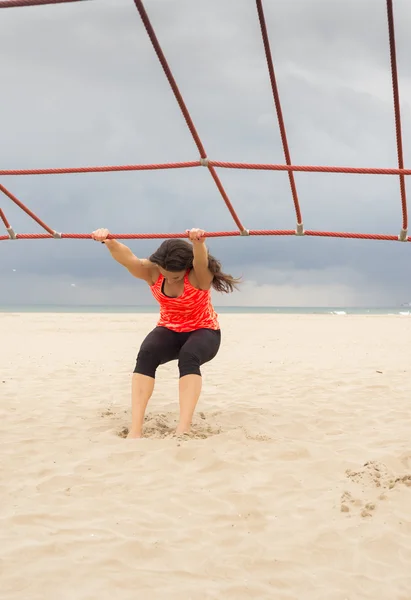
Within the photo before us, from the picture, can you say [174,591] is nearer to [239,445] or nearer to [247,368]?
[239,445]

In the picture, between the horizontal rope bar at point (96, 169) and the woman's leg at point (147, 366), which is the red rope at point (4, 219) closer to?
the horizontal rope bar at point (96, 169)

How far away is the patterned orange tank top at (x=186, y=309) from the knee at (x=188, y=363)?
233mm

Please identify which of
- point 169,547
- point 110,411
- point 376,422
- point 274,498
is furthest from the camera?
point 110,411

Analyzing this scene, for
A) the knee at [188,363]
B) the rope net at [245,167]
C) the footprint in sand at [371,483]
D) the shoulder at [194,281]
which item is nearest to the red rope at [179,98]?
the rope net at [245,167]

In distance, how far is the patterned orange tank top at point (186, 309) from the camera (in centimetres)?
340

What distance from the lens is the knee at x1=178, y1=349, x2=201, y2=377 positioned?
3.26 meters

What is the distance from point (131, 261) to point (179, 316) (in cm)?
44

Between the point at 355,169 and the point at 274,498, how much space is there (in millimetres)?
1509

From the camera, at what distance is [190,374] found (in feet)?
10.7

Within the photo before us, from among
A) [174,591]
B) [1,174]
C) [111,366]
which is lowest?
[111,366]

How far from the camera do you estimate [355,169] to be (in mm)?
2588

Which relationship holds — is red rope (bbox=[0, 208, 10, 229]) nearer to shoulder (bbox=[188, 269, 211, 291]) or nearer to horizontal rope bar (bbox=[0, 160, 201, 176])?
horizontal rope bar (bbox=[0, 160, 201, 176])

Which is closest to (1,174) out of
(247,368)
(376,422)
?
(376,422)

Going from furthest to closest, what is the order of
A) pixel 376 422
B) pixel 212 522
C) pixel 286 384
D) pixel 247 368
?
pixel 247 368
pixel 286 384
pixel 376 422
pixel 212 522
